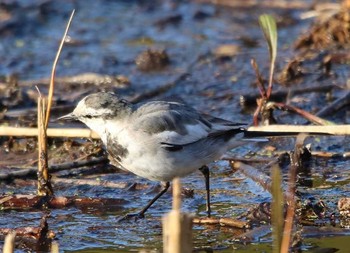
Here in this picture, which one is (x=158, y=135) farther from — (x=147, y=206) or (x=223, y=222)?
(x=223, y=222)

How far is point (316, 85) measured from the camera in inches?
436

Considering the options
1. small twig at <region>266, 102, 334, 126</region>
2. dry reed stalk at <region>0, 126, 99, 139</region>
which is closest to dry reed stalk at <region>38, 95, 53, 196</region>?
dry reed stalk at <region>0, 126, 99, 139</region>

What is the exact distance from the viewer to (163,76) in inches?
480

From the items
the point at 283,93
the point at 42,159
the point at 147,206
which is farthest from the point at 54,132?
the point at 283,93

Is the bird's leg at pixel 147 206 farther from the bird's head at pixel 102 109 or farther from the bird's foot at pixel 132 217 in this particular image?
the bird's head at pixel 102 109

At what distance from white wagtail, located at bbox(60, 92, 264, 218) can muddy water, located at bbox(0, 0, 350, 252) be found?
488mm

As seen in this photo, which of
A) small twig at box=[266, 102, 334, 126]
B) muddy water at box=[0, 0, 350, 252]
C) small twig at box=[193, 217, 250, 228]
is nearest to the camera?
small twig at box=[193, 217, 250, 228]

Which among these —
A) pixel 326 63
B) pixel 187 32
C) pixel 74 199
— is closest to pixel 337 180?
pixel 74 199

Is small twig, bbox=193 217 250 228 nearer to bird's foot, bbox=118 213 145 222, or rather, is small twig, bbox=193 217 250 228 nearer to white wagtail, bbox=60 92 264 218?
white wagtail, bbox=60 92 264 218

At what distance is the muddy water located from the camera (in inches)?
292

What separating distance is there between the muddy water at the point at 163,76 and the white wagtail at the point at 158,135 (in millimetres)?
488

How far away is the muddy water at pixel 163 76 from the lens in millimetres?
7410

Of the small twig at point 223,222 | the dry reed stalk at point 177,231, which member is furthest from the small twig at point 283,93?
the dry reed stalk at point 177,231

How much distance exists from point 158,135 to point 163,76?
4.75m
